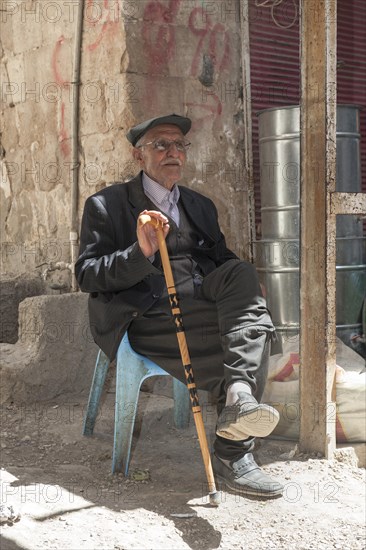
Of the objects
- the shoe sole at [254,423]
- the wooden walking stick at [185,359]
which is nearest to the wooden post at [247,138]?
the wooden walking stick at [185,359]

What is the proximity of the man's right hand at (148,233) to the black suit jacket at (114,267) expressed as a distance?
35mm

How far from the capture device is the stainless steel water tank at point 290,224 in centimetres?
554

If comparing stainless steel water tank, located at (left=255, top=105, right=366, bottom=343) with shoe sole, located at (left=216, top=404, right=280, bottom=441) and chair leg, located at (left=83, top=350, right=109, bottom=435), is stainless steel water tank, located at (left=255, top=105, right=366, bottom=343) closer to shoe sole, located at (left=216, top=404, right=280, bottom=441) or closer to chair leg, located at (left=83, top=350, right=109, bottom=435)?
chair leg, located at (left=83, top=350, right=109, bottom=435)

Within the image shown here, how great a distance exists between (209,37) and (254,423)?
3092 mm

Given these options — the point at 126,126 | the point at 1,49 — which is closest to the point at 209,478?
the point at 126,126

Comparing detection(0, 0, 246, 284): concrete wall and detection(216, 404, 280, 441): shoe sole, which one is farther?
detection(0, 0, 246, 284): concrete wall

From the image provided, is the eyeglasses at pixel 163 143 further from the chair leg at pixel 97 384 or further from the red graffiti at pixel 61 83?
the red graffiti at pixel 61 83

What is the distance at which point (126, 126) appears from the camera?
16.5 ft

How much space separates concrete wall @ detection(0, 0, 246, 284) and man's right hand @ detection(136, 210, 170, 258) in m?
1.59

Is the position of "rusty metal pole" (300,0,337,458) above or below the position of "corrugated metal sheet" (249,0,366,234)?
below

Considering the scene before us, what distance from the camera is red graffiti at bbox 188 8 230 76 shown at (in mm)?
5305

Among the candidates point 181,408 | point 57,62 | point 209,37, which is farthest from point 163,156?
point 57,62

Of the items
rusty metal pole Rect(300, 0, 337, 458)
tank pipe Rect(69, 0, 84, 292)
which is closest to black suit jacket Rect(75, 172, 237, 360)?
rusty metal pole Rect(300, 0, 337, 458)

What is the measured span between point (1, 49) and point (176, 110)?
1667 millimetres
